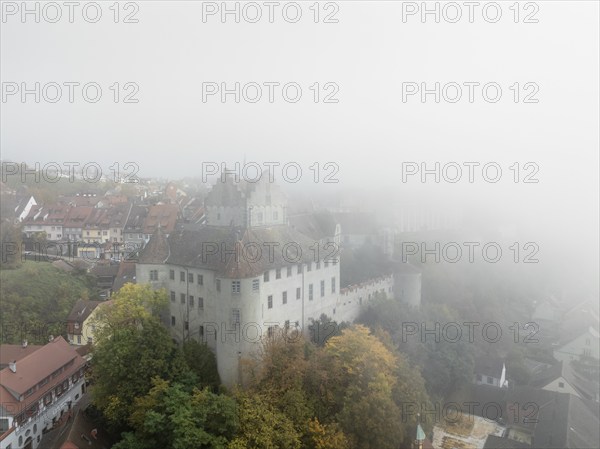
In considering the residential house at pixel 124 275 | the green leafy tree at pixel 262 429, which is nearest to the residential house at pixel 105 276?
the residential house at pixel 124 275

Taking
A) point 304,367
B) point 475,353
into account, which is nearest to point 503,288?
point 475,353

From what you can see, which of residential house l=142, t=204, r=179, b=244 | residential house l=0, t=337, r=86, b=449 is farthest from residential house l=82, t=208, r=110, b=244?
residential house l=0, t=337, r=86, b=449

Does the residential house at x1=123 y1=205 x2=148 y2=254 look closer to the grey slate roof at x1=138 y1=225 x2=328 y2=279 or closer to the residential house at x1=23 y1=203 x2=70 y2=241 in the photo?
the residential house at x1=23 y1=203 x2=70 y2=241

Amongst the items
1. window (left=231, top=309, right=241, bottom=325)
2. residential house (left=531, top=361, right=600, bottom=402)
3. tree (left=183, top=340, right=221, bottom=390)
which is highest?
window (left=231, top=309, right=241, bottom=325)

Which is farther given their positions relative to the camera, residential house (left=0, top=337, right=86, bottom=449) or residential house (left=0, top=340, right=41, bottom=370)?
residential house (left=0, top=340, right=41, bottom=370)

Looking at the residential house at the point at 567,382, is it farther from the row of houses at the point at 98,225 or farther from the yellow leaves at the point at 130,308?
the row of houses at the point at 98,225

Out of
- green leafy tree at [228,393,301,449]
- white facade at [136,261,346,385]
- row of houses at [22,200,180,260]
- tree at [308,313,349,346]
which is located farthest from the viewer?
row of houses at [22,200,180,260]

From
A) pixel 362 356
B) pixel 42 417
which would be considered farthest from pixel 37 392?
pixel 362 356

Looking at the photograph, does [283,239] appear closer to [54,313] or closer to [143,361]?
[143,361]
